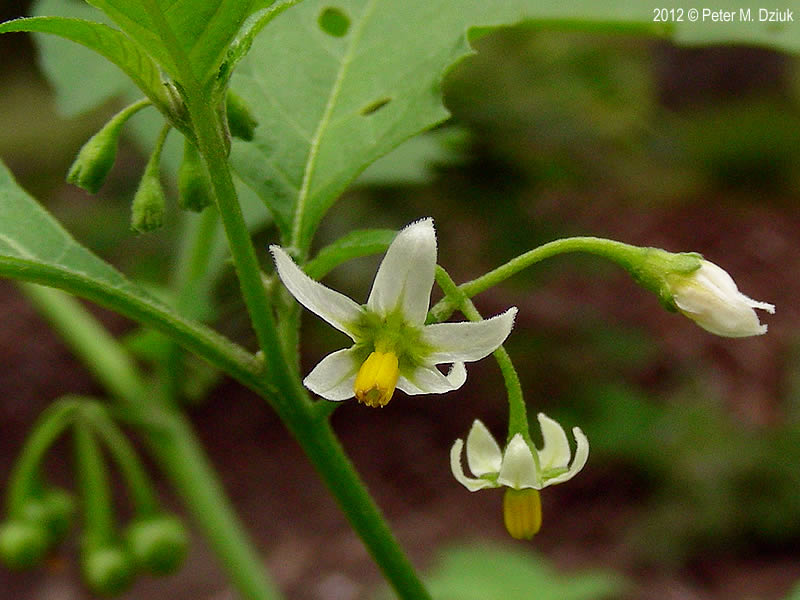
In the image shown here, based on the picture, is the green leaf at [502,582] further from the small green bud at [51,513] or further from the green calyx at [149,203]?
the green calyx at [149,203]

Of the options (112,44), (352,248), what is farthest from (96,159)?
(352,248)

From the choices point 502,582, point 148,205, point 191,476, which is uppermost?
point 148,205

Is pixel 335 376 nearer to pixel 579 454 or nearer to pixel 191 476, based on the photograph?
pixel 579 454

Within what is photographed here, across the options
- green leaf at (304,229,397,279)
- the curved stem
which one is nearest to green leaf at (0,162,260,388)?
green leaf at (304,229,397,279)

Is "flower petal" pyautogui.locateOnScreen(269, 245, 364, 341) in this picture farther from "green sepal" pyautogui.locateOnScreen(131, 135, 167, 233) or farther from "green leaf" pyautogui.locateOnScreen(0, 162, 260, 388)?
"green sepal" pyautogui.locateOnScreen(131, 135, 167, 233)

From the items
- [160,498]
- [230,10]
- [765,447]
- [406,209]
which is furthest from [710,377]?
[230,10]

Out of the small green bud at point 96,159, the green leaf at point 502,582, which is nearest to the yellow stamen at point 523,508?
the small green bud at point 96,159

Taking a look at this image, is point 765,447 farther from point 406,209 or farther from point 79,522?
point 79,522

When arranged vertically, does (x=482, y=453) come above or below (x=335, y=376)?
below
